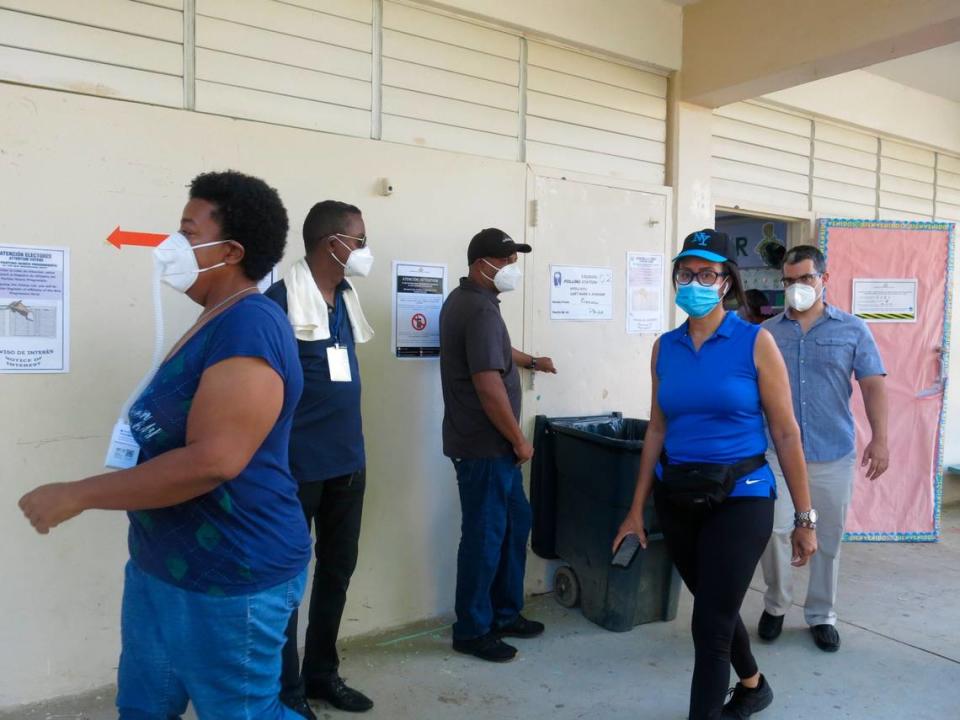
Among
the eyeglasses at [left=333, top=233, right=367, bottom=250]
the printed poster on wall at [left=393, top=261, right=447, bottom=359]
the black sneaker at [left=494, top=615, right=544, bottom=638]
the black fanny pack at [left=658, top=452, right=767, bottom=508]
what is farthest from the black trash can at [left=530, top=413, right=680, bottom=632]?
the eyeglasses at [left=333, top=233, right=367, bottom=250]

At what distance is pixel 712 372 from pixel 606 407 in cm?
187

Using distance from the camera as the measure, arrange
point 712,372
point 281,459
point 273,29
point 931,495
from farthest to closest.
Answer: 1. point 931,495
2. point 273,29
3. point 712,372
4. point 281,459

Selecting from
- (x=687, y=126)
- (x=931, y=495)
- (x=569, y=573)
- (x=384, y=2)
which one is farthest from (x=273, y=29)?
(x=931, y=495)

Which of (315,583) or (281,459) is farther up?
(281,459)

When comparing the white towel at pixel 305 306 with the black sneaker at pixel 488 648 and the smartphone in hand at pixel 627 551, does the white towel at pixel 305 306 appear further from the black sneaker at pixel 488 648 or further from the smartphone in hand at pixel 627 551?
the black sneaker at pixel 488 648

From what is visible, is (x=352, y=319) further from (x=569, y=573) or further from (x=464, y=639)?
(x=569, y=573)

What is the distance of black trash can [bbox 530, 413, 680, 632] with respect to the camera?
356 cm

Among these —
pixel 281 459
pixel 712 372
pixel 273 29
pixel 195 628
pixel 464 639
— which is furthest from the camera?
pixel 464 639

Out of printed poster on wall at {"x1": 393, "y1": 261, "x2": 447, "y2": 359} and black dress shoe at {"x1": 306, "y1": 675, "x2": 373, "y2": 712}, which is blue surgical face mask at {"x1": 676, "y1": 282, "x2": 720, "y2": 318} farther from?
black dress shoe at {"x1": 306, "y1": 675, "x2": 373, "y2": 712}

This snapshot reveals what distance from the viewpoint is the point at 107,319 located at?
9.37ft

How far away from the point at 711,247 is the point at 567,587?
2121mm

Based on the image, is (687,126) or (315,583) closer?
(315,583)

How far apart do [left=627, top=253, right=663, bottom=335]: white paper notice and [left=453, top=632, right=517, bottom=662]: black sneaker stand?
1.92 metres

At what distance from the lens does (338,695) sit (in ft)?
9.48
